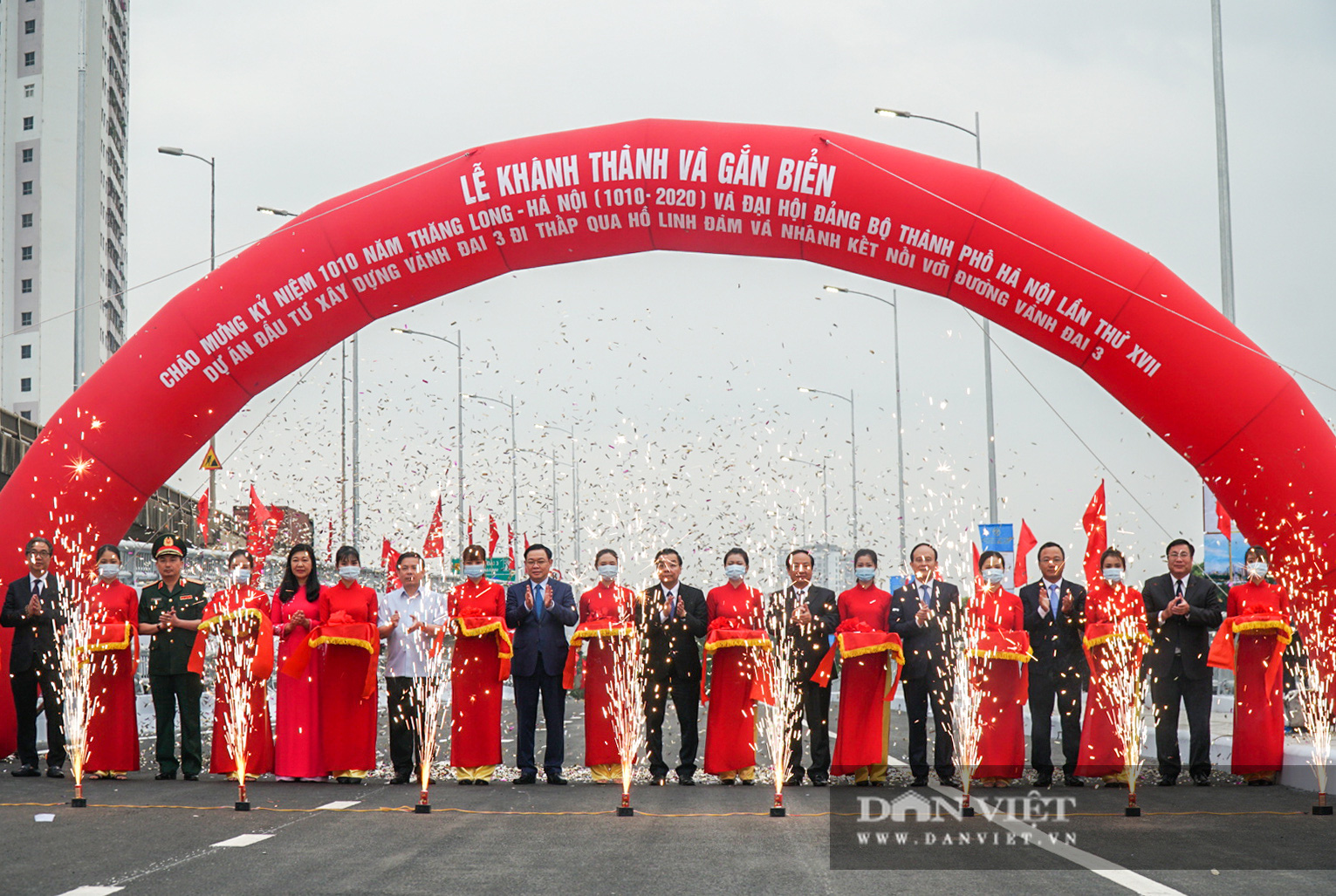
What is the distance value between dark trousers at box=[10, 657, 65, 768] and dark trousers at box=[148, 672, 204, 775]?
77 cm

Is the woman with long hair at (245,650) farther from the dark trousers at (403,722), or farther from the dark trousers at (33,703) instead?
the dark trousers at (33,703)

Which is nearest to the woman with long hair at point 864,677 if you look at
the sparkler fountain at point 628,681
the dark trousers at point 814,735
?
the dark trousers at point 814,735

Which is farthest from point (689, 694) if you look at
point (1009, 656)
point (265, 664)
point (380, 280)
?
point (380, 280)

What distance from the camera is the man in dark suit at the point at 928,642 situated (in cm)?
1163

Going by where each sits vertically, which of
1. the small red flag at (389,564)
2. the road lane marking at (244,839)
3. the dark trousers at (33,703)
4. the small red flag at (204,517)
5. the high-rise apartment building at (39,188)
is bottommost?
the road lane marking at (244,839)

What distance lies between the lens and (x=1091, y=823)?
8.84m

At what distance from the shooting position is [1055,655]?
39.2 ft

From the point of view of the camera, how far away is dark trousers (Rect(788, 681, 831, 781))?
452 inches

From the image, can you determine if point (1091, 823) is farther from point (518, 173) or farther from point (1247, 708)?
point (518, 173)

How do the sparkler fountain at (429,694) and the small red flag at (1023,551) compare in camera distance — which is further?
the small red flag at (1023,551)

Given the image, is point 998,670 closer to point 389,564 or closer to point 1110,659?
point 1110,659

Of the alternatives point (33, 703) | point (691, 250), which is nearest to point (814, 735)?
point (691, 250)

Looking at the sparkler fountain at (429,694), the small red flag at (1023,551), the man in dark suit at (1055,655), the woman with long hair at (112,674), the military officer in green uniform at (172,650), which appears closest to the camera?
the sparkler fountain at (429,694)

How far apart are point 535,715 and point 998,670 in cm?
364
